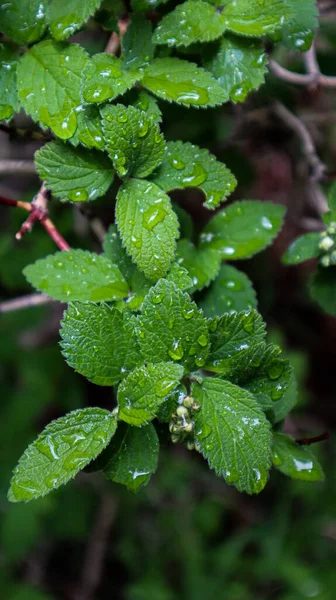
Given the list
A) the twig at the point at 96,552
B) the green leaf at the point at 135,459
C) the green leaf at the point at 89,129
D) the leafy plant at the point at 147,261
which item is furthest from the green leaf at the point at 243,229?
the twig at the point at 96,552

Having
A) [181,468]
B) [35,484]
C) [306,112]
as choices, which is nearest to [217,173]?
[35,484]

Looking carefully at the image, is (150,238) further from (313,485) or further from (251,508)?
(251,508)

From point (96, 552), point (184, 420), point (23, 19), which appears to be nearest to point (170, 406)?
point (184, 420)

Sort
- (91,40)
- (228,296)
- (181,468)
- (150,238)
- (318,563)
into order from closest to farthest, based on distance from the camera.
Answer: (150,238) < (228,296) < (91,40) < (318,563) < (181,468)

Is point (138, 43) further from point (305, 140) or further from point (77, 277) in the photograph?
point (305, 140)

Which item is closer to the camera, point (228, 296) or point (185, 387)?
point (185, 387)

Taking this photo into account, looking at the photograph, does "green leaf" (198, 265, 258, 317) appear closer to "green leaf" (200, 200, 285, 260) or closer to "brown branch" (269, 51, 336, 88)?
"green leaf" (200, 200, 285, 260)
